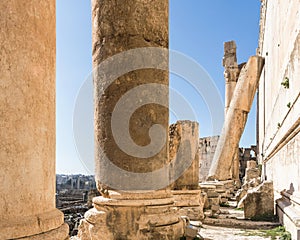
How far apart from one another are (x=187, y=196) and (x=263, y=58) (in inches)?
404

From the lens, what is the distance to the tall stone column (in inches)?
163

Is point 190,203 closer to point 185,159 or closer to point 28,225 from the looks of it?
point 185,159

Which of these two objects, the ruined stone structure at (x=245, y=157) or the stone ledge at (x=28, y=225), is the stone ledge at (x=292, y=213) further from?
the ruined stone structure at (x=245, y=157)

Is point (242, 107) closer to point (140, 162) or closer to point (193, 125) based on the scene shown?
point (193, 125)

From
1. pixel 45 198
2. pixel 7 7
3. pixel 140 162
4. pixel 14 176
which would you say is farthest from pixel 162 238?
pixel 7 7

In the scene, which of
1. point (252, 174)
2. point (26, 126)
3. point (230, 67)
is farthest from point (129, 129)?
point (230, 67)

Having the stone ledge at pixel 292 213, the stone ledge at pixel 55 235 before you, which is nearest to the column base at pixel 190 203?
the stone ledge at pixel 292 213

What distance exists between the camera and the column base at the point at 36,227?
73.3 inches

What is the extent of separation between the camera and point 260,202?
742 centimetres

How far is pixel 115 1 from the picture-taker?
4273mm

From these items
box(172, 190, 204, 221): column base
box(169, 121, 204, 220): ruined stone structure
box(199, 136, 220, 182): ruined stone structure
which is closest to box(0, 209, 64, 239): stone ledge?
box(172, 190, 204, 221): column base

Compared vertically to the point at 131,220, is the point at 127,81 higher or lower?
higher

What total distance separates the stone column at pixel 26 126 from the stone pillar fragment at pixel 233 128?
1169 cm

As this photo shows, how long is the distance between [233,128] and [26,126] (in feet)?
40.6
